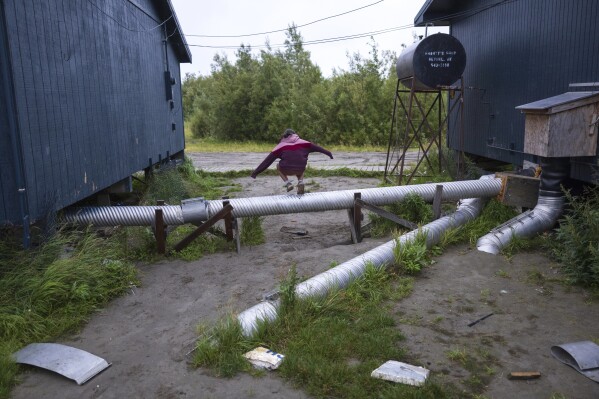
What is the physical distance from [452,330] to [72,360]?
342 cm

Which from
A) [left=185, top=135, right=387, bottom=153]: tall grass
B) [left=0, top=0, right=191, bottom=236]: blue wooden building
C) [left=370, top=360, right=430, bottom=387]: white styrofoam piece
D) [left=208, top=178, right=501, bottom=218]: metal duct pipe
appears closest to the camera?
[left=370, top=360, right=430, bottom=387]: white styrofoam piece

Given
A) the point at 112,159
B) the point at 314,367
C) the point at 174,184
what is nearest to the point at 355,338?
the point at 314,367

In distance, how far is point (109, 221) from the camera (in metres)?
7.64

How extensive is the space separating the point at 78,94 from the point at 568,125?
6.91m

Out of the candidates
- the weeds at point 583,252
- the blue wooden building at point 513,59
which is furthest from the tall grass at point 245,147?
the weeds at point 583,252

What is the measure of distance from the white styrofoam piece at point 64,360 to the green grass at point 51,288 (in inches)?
5.7

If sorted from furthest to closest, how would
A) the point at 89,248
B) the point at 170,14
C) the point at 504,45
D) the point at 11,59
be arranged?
1. the point at 170,14
2. the point at 504,45
3. the point at 89,248
4. the point at 11,59

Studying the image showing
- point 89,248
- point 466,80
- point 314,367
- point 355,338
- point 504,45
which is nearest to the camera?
point 314,367

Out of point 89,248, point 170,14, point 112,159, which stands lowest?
point 89,248

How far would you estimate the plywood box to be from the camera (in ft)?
23.7

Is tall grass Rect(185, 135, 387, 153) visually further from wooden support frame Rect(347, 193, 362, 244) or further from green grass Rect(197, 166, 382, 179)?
wooden support frame Rect(347, 193, 362, 244)

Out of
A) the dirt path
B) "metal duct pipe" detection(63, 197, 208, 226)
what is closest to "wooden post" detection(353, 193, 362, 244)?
"metal duct pipe" detection(63, 197, 208, 226)

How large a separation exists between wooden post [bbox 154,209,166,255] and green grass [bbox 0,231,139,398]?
1.18m

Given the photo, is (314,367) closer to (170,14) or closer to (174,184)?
(174,184)
